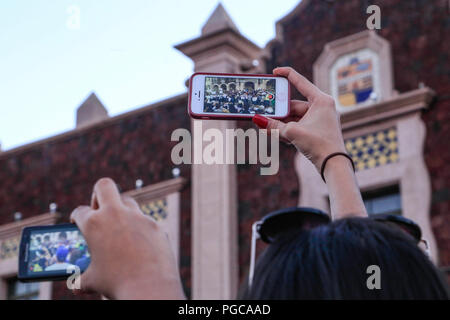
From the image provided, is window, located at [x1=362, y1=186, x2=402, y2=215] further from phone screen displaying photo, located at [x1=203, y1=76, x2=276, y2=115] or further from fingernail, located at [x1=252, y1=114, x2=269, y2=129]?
fingernail, located at [x1=252, y1=114, x2=269, y2=129]

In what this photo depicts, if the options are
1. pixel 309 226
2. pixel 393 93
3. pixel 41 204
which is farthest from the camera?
pixel 41 204

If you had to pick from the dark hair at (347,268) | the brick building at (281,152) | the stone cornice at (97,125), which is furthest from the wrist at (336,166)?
the stone cornice at (97,125)

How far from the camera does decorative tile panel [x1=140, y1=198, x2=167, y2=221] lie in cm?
1192

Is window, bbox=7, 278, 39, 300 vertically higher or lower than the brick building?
lower

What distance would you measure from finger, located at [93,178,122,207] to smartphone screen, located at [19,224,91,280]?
112 centimetres

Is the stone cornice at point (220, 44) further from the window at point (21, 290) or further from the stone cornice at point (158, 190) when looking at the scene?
the window at point (21, 290)

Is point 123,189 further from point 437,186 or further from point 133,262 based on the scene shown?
point 133,262

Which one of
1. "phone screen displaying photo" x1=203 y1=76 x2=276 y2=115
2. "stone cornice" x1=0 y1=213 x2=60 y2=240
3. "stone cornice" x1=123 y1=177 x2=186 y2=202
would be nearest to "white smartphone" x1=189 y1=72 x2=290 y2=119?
"phone screen displaying photo" x1=203 y1=76 x2=276 y2=115

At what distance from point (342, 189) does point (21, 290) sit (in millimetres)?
12084

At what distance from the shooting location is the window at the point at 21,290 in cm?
1301

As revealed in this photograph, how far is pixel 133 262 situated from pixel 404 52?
9.54 meters

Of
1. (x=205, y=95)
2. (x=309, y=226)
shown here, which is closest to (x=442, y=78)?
(x=205, y=95)

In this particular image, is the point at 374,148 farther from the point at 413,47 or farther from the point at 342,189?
the point at 342,189
